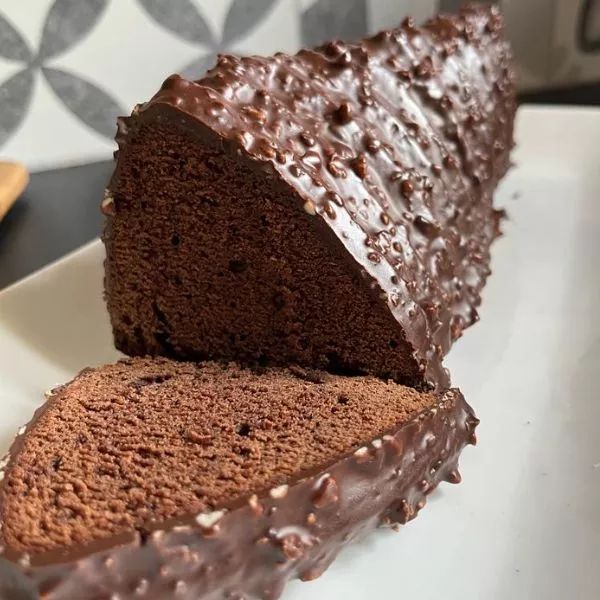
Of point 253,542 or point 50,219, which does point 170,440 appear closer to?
point 253,542

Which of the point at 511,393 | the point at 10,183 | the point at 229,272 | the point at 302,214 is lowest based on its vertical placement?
the point at 511,393

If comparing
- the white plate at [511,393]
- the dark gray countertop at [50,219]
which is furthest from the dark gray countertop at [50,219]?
the white plate at [511,393]

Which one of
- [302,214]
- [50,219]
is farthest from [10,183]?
[302,214]

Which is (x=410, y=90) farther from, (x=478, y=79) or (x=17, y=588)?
(x=17, y=588)

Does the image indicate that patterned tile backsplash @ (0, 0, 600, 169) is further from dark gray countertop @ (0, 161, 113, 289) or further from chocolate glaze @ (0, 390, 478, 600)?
chocolate glaze @ (0, 390, 478, 600)

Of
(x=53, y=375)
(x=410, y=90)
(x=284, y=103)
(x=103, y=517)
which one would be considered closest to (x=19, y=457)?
(x=103, y=517)

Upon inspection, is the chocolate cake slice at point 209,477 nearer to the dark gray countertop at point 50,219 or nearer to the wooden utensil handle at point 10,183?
the dark gray countertop at point 50,219

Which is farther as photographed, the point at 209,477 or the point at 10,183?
the point at 10,183
